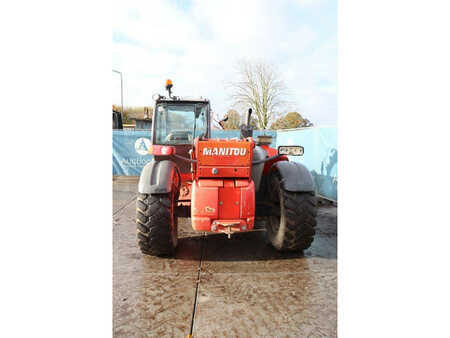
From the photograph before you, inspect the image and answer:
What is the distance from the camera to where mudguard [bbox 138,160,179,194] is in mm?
3147

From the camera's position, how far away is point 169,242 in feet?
10.6

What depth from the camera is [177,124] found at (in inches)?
172

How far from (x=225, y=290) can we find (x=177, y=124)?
2714 mm

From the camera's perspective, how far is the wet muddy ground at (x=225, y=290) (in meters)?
2.11

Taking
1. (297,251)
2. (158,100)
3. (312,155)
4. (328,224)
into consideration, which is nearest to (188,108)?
(158,100)

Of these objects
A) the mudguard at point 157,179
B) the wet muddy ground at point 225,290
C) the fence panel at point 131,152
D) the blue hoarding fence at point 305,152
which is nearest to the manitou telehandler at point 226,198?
the mudguard at point 157,179

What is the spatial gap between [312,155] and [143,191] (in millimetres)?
5762

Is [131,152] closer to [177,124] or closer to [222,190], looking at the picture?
[177,124]

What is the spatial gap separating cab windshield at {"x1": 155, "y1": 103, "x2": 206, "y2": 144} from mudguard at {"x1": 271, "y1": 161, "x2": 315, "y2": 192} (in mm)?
1645

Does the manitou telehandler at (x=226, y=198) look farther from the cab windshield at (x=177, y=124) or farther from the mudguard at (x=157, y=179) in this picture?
the cab windshield at (x=177, y=124)

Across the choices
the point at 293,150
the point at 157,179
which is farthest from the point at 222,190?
the point at 293,150

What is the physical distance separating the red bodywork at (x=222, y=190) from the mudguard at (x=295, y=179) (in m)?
0.50

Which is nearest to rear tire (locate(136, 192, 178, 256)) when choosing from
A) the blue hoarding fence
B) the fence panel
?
the blue hoarding fence

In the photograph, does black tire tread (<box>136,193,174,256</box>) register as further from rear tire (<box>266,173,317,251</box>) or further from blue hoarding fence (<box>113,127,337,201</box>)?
blue hoarding fence (<box>113,127,337,201</box>)
